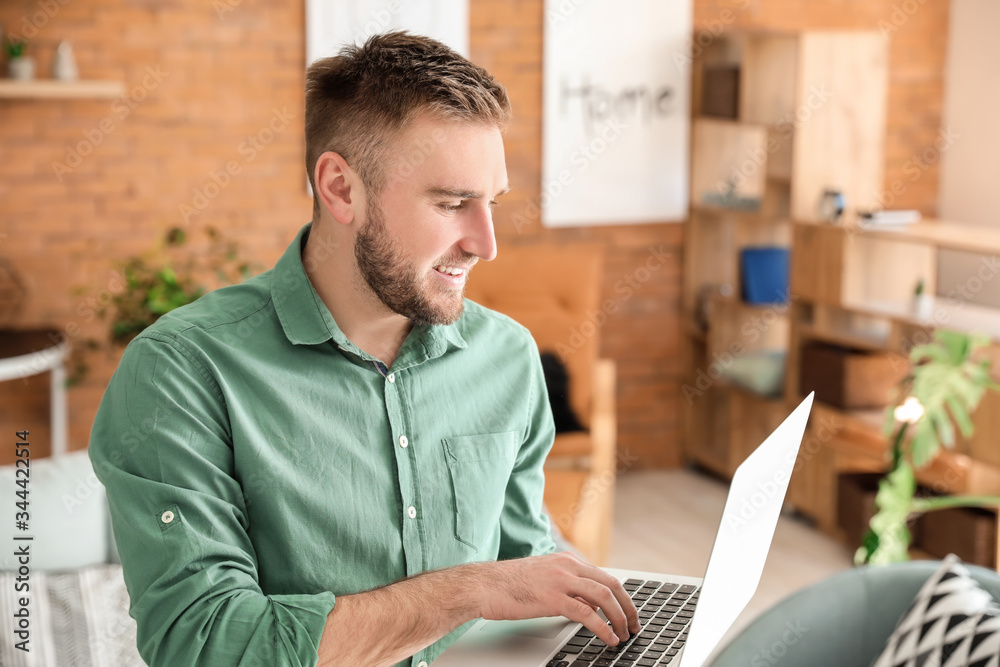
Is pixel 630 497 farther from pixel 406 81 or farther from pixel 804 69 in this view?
pixel 406 81

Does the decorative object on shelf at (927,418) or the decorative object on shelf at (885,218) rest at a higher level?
the decorative object on shelf at (885,218)

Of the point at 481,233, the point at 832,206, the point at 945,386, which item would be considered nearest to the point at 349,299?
the point at 481,233

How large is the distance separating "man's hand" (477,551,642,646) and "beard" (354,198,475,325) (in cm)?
33

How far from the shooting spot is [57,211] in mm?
3777

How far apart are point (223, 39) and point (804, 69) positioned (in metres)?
2.18

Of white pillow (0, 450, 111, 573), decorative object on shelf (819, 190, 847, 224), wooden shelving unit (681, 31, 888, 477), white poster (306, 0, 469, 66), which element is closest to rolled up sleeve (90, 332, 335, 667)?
white pillow (0, 450, 111, 573)

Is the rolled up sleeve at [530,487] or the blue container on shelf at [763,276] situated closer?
the rolled up sleeve at [530,487]

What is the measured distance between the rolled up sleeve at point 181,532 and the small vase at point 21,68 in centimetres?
278

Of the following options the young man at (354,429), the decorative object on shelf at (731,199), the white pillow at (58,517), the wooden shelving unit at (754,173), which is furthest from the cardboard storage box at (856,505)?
the white pillow at (58,517)

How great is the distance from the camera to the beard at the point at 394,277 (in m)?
1.30

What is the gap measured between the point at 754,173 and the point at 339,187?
360 cm

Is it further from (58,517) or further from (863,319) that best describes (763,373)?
(58,517)

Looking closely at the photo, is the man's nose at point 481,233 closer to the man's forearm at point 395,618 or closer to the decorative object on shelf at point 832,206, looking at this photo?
the man's forearm at point 395,618

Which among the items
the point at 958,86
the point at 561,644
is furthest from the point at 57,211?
the point at 958,86
